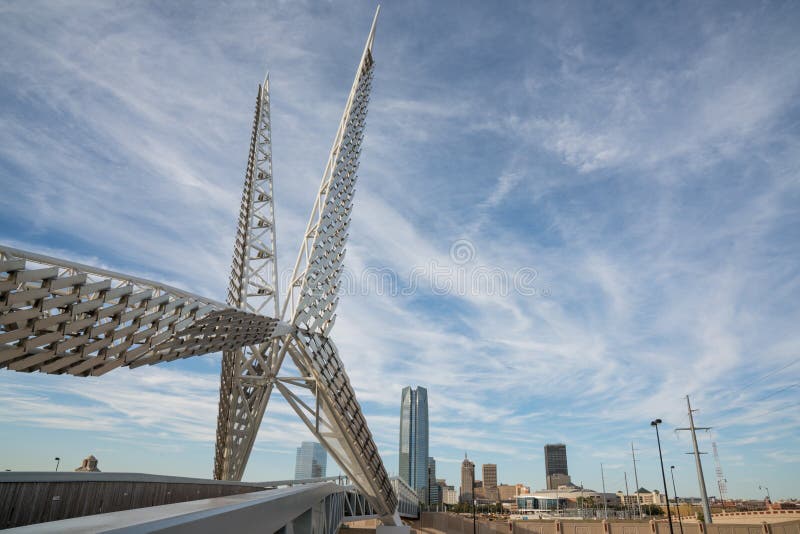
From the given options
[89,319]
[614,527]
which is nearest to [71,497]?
[89,319]

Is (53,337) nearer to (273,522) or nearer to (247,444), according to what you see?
(273,522)

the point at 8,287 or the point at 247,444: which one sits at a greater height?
the point at 8,287

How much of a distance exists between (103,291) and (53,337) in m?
1.98

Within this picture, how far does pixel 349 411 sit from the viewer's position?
3534cm

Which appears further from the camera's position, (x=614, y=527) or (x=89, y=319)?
(x=614, y=527)

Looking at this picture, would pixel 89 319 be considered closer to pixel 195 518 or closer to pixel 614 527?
pixel 195 518

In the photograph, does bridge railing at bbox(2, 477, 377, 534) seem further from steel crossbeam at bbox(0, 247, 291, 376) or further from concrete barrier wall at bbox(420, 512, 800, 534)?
concrete barrier wall at bbox(420, 512, 800, 534)

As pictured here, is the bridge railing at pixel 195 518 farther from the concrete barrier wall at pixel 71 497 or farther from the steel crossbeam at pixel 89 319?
the steel crossbeam at pixel 89 319

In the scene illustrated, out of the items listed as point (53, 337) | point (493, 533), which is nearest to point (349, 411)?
point (493, 533)

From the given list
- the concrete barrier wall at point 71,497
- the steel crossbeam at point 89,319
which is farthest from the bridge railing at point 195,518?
the steel crossbeam at point 89,319

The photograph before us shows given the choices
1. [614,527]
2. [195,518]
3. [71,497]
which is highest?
[195,518]

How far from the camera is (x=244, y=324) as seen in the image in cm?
2531

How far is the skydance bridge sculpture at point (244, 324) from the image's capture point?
15.5m

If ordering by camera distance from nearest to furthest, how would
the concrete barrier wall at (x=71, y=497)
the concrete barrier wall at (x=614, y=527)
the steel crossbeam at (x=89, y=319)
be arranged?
the concrete barrier wall at (x=71, y=497)
the steel crossbeam at (x=89, y=319)
the concrete barrier wall at (x=614, y=527)
